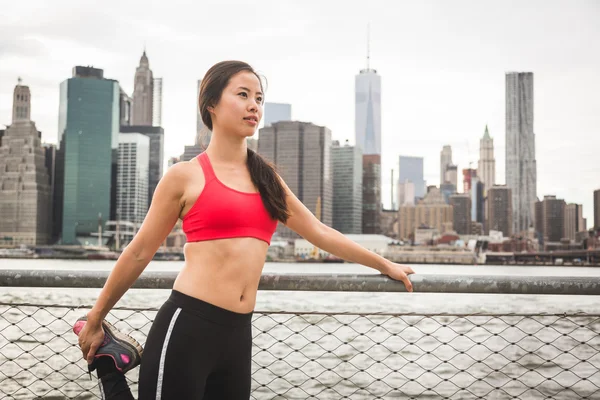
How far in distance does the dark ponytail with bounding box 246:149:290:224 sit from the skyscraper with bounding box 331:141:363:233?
160200 mm

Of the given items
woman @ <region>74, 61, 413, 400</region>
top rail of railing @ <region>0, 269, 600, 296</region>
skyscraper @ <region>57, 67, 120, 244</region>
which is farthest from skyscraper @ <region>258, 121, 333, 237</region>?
woman @ <region>74, 61, 413, 400</region>

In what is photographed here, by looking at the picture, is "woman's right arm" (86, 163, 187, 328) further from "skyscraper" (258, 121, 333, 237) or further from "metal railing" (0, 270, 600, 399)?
"skyscraper" (258, 121, 333, 237)

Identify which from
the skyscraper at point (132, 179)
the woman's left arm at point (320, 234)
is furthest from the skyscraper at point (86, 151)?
the woman's left arm at point (320, 234)

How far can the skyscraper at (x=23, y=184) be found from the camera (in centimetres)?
14312

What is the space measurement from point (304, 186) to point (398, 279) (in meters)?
157

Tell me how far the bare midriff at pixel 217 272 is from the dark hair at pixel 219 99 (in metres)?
0.20

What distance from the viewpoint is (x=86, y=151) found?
15050cm

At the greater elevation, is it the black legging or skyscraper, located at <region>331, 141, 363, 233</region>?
skyscraper, located at <region>331, 141, 363, 233</region>

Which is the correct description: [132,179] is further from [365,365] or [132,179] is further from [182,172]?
[182,172]

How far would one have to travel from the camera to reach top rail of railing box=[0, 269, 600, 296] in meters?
3.01

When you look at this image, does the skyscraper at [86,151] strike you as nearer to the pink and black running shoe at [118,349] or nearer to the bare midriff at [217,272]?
the pink and black running shoe at [118,349]

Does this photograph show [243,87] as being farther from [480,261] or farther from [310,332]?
[480,261]

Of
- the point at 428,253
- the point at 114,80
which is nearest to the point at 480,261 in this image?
the point at 428,253

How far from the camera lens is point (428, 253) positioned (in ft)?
440
